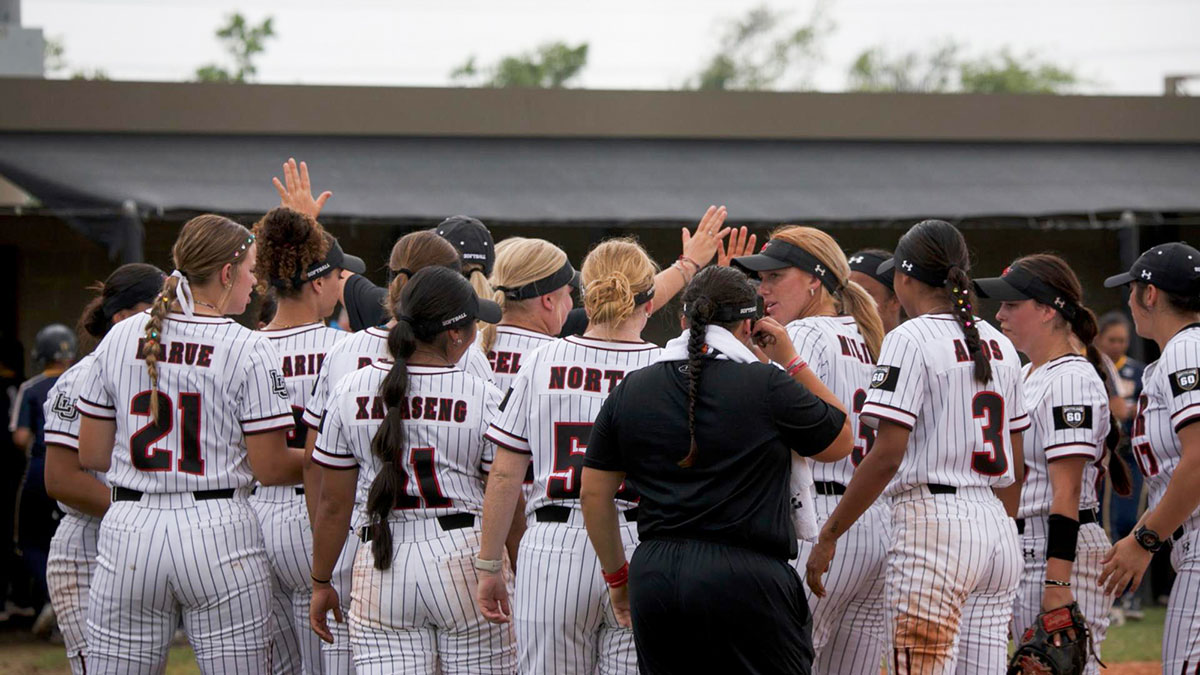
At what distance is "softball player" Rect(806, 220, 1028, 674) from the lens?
3.83m

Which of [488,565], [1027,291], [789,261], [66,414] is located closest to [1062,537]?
[1027,291]

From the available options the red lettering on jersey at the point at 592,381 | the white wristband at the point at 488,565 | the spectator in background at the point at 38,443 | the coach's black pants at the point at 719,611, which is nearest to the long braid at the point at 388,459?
the white wristband at the point at 488,565

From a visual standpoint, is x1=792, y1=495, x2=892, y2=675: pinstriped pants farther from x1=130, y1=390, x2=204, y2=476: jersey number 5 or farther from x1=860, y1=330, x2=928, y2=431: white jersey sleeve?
x1=130, y1=390, x2=204, y2=476: jersey number 5

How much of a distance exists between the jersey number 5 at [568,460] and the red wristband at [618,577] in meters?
0.22

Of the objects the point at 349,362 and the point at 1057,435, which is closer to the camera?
the point at 349,362

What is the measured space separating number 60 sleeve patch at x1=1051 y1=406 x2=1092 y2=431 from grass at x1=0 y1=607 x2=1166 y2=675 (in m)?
3.44

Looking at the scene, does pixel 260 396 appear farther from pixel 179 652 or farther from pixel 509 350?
pixel 179 652

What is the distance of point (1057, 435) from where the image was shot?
4.24 meters

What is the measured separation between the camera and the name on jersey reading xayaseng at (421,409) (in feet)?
11.9

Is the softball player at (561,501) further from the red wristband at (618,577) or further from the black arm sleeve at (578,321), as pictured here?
the black arm sleeve at (578,321)

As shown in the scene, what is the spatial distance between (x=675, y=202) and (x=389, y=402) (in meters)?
6.19

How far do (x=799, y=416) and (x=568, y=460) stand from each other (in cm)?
80

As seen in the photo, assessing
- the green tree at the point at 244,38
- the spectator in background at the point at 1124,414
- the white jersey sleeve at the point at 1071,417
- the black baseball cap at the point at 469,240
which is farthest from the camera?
the green tree at the point at 244,38

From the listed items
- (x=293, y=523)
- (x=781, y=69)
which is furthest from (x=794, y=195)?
(x=781, y=69)
